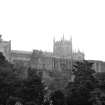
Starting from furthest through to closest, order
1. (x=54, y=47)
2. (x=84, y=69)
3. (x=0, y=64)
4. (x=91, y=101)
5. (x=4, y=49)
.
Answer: (x=54, y=47)
(x=4, y=49)
(x=0, y=64)
(x=84, y=69)
(x=91, y=101)

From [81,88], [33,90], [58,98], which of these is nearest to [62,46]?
[58,98]

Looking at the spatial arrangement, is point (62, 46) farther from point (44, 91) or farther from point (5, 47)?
point (44, 91)

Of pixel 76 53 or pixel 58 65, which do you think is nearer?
pixel 58 65

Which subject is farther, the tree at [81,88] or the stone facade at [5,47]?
the stone facade at [5,47]

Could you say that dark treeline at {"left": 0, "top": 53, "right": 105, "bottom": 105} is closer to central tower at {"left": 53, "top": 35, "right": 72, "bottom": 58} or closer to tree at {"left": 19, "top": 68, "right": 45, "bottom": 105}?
tree at {"left": 19, "top": 68, "right": 45, "bottom": 105}

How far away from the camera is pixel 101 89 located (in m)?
38.1

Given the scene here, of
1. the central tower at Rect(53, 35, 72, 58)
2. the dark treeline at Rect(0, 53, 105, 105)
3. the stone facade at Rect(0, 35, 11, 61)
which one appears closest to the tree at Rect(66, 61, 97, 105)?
the dark treeline at Rect(0, 53, 105, 105)

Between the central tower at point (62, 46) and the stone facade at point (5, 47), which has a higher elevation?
the central tower at point (62, 46)

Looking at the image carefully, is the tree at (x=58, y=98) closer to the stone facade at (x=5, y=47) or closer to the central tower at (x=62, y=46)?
the stone facade at (x=5, y=47)

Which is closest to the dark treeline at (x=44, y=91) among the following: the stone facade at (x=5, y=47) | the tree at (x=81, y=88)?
the tree at (x=81, y=88)

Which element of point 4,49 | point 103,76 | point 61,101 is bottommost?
point 61,101

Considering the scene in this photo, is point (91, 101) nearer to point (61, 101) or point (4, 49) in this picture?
point (61, 101)

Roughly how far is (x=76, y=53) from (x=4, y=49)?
129 ft

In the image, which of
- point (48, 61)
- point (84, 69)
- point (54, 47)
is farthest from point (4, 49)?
point (54, 47)
